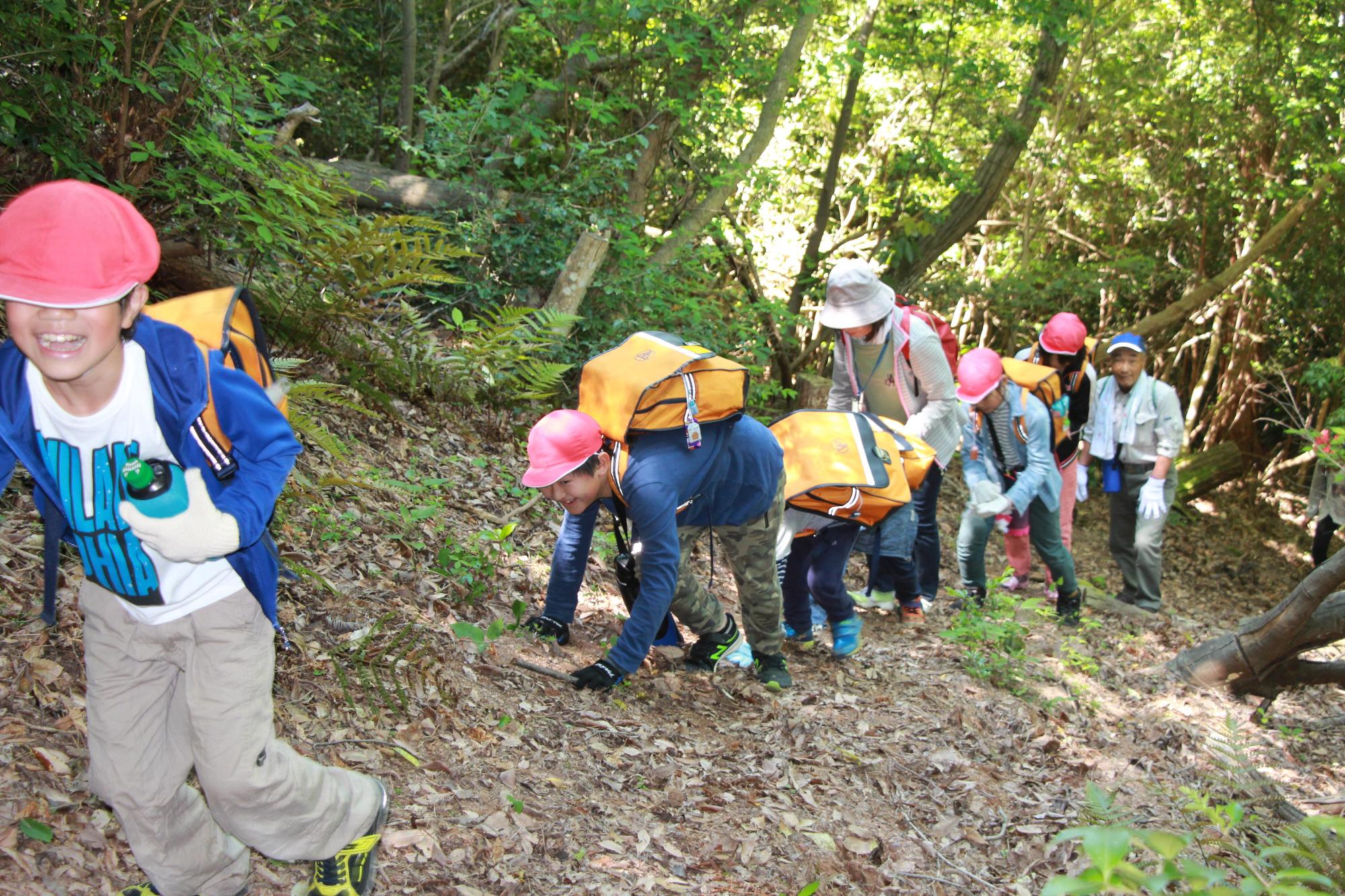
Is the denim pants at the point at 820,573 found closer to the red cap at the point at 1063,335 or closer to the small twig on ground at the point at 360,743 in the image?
the small twig on ground at the point at 360,743

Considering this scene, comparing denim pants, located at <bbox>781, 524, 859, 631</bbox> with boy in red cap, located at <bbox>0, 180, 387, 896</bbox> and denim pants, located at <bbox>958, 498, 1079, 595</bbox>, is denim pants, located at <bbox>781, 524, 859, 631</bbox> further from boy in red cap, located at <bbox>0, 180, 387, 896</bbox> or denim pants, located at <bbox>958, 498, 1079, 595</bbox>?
boy in red cap, located at <bbox>0, 180, 387, 896</bbox>

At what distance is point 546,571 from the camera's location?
5.76m

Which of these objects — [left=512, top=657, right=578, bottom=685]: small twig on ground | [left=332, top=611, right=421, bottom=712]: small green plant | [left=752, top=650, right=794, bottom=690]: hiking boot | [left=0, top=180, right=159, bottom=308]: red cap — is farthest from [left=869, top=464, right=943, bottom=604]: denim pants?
[left=0, top=180, right=159, bottom=308]: red cap

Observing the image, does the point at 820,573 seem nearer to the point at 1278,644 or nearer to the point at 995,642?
the point at 995,642

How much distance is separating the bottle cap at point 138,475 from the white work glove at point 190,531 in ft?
0.17

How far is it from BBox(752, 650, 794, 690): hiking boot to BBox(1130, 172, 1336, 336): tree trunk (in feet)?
33.6

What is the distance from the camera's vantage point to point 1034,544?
7.39 m

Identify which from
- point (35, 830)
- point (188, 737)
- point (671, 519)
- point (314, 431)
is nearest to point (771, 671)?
point (671, 519)

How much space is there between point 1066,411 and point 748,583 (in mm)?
4259

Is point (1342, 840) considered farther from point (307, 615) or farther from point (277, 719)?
point (307, 615)

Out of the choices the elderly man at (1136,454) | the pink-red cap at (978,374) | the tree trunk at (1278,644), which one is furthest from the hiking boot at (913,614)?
the elderly man at (1136,454)

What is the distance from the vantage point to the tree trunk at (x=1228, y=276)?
504 inches

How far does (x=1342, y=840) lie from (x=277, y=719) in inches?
133

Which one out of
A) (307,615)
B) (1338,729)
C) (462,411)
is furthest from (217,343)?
(1338,729)
